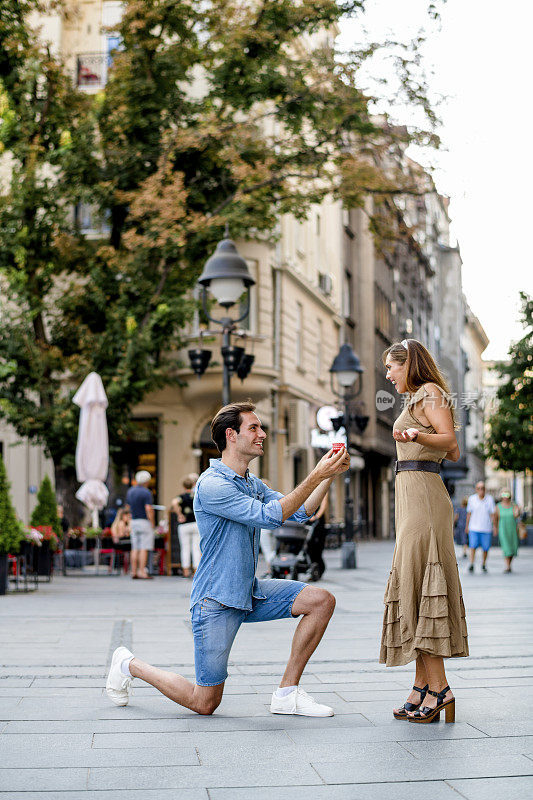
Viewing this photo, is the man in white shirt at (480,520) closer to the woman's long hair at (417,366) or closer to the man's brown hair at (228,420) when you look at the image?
the woman's long hair at (417,366)

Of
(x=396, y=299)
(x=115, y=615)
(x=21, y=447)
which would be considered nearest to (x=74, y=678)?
(x=115, y=615)

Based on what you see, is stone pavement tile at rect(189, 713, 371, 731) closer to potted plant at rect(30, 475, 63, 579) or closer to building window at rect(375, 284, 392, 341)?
potted plant at rect(30, 475, 63, 579)

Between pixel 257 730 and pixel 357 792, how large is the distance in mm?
1335

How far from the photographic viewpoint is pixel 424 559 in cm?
567

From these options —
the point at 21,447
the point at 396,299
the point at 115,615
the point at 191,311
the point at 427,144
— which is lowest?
the point at 115,615

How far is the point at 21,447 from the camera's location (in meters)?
31.2

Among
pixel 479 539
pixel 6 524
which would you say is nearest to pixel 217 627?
pixel 6 524

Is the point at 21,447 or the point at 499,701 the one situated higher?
the point at 21,447

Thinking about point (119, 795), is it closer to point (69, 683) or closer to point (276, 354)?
point (69, 683)

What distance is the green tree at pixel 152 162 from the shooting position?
71.7 ft

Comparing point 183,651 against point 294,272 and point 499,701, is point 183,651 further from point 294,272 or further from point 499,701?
point 294,272

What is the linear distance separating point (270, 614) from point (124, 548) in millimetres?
16715

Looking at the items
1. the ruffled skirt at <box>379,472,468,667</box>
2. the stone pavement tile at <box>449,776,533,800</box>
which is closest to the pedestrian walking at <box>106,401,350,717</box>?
the ruffled skirt at <box>379,472,468,667</box>

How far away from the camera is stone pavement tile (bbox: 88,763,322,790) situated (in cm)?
439
